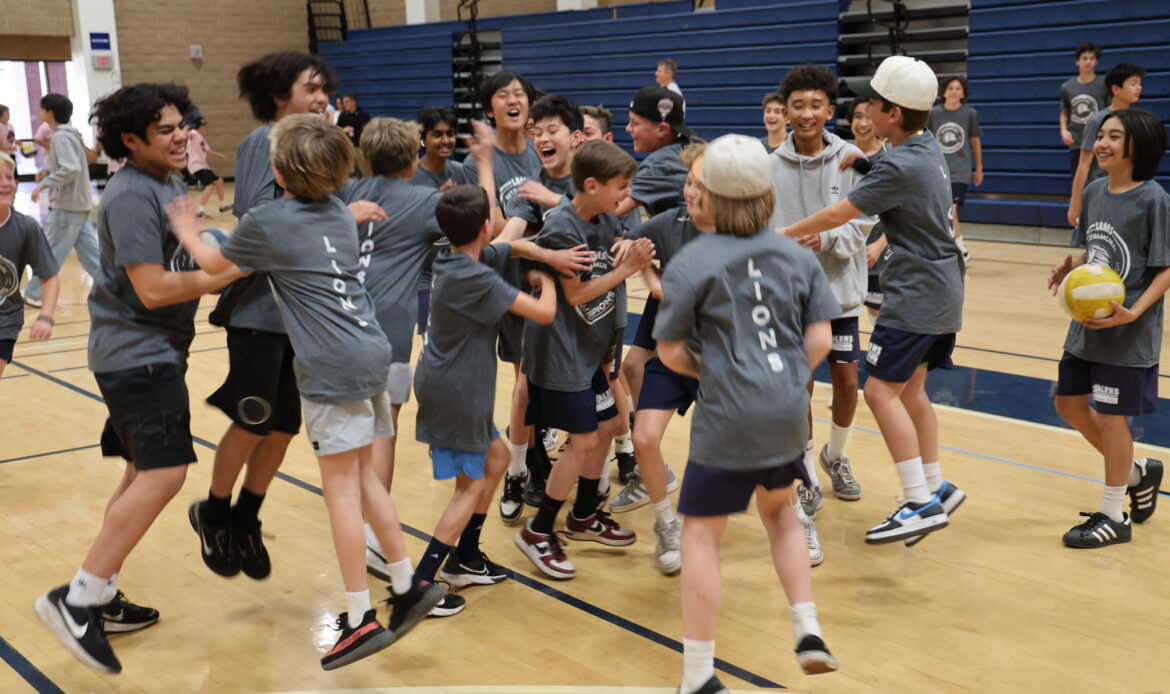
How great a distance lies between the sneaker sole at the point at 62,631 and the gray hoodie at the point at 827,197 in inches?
108

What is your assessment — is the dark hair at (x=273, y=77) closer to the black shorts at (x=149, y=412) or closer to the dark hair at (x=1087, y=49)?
the black shorts at (x=149, y=412)

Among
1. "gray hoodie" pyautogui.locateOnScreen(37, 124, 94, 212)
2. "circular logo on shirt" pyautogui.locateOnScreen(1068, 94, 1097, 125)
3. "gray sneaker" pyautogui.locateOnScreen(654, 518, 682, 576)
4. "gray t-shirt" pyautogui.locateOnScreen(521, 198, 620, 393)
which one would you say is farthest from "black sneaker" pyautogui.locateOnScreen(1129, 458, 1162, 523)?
"gray hoodie" pyautogui.locateOnScreen(37, 124, 94, 212)

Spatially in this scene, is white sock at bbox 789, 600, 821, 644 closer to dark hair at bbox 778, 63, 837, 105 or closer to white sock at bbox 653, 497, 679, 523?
white sock at bbox 653, 497, 679, 523

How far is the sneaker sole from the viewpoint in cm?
289

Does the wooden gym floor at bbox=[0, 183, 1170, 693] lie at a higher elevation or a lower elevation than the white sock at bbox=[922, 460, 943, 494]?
lower

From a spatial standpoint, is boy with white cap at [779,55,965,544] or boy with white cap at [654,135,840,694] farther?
boy with white cap at [779,55,965,544]

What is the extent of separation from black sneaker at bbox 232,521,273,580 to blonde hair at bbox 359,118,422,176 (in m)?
1.33

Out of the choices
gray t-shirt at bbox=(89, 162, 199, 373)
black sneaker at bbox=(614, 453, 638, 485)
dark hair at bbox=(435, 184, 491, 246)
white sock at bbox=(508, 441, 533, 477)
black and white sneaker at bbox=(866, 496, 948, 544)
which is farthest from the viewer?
black sneaker at bbox=(614, 453, 638, 485)

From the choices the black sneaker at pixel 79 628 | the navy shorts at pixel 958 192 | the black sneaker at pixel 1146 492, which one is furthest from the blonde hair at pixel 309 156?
the navy shorts at pixel 958 192

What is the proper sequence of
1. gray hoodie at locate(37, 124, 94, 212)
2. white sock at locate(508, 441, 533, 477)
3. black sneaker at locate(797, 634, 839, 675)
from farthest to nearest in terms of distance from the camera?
gray hoodie at locate(37, 124, 94, 212) → white sock at locate(508, 441, 533, 477) → black sneaker at locate(797, 634, 839, 675)

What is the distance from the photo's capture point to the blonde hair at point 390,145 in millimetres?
3639

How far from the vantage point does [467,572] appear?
361 centimetres

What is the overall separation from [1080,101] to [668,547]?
8.74 metres

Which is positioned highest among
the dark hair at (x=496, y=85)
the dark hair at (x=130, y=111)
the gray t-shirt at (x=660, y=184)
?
the dark hair at (x=496, y=85)
